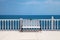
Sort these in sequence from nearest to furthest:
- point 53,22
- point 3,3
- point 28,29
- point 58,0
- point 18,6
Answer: point 28,29 → point 53,22 → point 58,0 → point 3,3 → point 18,6

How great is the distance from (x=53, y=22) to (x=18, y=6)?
66.1 ft

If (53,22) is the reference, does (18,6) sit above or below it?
above

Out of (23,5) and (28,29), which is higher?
(23,5)

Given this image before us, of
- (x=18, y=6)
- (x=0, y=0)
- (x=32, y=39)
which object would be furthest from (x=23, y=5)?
(x=32, y=39)

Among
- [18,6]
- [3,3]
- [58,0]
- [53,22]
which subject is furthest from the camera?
[18,6]

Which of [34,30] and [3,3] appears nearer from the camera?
[34,30]

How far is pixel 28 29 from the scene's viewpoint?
30.0 feet

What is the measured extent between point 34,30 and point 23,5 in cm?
2073

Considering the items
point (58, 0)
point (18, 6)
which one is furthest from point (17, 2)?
point (58, 0)

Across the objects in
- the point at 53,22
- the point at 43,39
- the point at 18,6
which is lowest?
the point at 43,39

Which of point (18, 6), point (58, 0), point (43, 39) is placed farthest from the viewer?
point (18, 6)

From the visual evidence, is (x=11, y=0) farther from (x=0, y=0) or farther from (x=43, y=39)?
(x=43, y=39)

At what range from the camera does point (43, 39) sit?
679cm

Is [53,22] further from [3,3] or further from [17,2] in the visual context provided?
[17,2]
